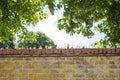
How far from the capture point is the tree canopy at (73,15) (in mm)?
18688

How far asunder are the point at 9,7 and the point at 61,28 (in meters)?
3.67

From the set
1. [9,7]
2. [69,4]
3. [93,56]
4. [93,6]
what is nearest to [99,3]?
[93,6]

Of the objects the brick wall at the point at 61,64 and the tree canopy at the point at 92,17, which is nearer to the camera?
the brick wall at the point at 61,64

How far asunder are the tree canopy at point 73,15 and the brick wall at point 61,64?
329 inches

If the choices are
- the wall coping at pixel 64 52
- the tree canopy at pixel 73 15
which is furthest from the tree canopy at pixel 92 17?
the wall coping at pixel 64 52

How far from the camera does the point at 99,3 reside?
19078mm

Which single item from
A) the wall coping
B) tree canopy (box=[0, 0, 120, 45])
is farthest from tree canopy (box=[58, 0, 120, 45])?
the wall coping

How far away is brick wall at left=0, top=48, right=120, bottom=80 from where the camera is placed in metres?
9.42

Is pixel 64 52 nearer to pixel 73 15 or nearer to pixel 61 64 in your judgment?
pixel 61 64

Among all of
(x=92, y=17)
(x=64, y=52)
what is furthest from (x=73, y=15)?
(x=64, y=52)

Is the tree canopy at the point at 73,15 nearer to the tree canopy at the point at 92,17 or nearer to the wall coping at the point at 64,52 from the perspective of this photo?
the tree canopy at the point at 92,17

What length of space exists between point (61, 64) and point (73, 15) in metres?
9.78

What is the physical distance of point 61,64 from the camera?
9.57 m

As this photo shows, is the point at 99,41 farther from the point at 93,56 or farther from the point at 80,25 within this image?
the point at 93,56
